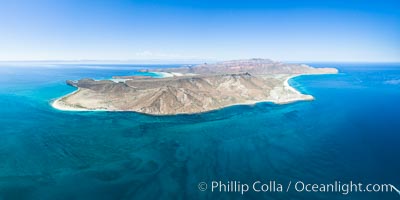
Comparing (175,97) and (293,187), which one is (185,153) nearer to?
(293,187)

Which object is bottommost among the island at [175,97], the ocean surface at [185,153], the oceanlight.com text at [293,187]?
the oceanlight.com text at [293,187]

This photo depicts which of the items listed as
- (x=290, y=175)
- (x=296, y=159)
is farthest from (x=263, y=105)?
(x=290, y=175)

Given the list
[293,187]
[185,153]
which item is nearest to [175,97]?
[185,153]

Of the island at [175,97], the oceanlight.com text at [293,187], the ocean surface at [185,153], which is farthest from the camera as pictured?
the island at [175,97]

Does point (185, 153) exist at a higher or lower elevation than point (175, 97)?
lower

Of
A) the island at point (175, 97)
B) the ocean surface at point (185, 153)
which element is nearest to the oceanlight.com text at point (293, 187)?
the ocean surface at point (185, 153)

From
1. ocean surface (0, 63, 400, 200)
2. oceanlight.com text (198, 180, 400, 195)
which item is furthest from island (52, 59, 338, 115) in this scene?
oceanlight.com text (198, 180, 400, 195)

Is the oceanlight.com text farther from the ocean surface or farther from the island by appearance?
the island

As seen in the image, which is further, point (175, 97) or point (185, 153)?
point (175, 97)

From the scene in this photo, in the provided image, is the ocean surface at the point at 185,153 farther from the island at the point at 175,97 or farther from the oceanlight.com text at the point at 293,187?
the island at the point at 175,97
